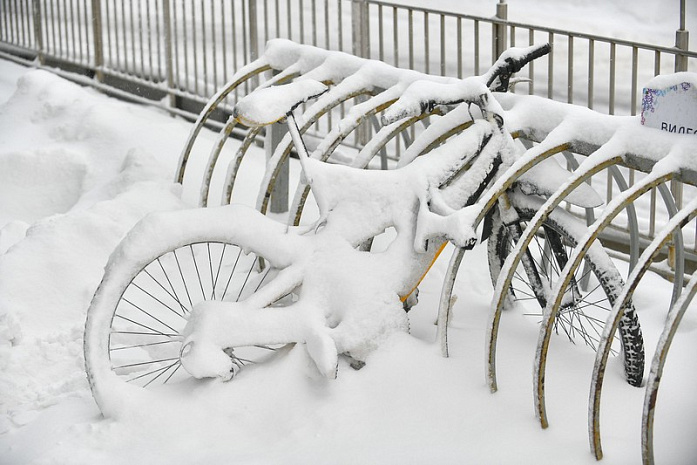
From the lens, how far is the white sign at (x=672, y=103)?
343 centimetres

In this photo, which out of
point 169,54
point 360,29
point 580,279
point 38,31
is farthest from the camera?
point 38,31

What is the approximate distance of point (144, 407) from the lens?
368 centimetres

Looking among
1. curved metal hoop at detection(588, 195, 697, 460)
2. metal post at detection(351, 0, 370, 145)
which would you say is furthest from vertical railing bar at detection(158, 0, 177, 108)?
curved metal hoop at detection(588, 195, 697, 460)

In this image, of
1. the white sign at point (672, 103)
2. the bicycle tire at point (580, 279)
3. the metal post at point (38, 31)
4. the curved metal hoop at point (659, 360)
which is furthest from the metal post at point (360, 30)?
the metal post at point (38, 31)

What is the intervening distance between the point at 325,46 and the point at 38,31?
11.1 feet

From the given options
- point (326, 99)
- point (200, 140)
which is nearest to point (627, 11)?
point (200, 140)

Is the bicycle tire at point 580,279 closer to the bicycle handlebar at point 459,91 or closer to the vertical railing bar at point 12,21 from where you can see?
the bicycle handlebar at point 459,91

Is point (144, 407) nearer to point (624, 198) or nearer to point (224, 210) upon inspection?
point (224, 210)

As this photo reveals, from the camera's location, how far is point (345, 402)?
3.74 meters

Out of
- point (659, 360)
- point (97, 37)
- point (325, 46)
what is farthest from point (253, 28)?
point (659, 360)

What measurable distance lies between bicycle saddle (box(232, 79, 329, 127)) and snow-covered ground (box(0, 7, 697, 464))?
2.75 ft

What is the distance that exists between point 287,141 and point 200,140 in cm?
242

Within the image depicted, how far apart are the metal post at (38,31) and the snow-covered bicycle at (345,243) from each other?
6.45 meters

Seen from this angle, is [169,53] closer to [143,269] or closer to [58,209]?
[58,209]
